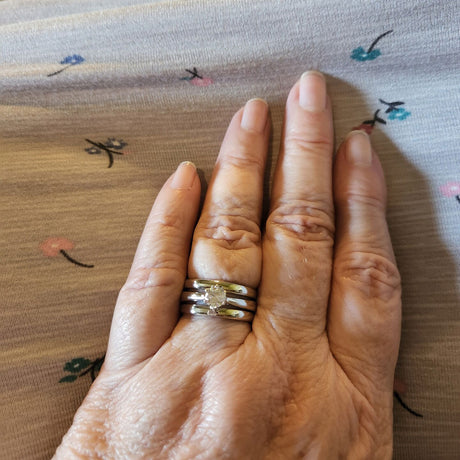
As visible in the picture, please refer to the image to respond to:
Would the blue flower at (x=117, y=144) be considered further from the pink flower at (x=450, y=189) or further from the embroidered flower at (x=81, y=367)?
the pink flower at (x=450, y=189)

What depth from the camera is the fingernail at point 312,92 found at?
65cm

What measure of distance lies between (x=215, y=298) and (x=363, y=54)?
40 centimetres

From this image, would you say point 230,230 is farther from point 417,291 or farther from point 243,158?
point 417,291

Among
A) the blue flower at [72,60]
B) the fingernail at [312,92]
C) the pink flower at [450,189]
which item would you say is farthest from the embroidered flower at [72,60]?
the pink flower at [450,189]

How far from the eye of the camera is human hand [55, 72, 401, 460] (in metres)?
0.57

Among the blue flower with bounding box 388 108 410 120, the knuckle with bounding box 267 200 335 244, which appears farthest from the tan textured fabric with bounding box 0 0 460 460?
the knuckle with bounding box 267 200 335 244

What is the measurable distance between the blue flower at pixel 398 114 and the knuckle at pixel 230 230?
256 millimetres

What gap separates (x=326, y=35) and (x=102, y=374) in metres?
0.56

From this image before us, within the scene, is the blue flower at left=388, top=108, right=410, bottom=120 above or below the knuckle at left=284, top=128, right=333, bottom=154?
above

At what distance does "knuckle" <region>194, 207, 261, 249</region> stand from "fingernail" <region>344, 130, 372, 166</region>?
6.7 inches

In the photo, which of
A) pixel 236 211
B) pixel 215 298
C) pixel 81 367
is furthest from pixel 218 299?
pixel 81 367

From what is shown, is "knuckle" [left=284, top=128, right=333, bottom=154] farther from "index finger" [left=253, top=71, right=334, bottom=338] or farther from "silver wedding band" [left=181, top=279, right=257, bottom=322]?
"silver wedding band" [left=181, top=279, right=257, bottom=322]

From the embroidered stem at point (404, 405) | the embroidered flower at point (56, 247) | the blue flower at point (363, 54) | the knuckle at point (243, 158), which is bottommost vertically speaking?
the embroidered stem at point (404, 405)

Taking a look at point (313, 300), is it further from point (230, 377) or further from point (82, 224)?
point (82, 224)
